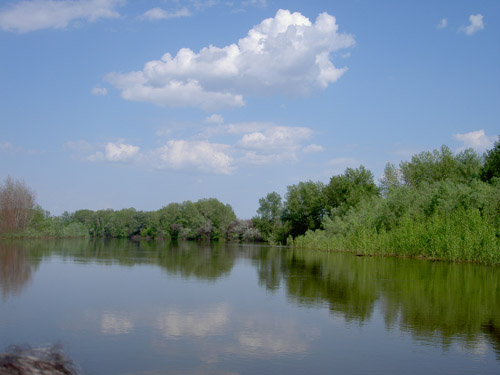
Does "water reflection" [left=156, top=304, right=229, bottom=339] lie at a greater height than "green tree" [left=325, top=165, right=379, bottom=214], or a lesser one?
lesser

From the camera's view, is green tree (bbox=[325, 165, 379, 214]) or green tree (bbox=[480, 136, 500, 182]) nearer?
green tree (bbox=[480, 136, 500, 182])

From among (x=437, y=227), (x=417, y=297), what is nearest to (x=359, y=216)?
A: (x=437, y=227)

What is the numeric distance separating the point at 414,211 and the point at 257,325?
95.4 ft

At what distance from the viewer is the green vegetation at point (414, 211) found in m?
24.7

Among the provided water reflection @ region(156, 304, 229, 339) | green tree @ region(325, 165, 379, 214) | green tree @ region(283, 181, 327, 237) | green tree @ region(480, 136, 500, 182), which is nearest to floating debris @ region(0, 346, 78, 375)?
water reflection @ region(156, 304, 229, 339)

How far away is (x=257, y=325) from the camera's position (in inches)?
327

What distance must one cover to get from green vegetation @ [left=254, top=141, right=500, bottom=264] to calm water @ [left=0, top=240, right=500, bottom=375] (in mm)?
10555

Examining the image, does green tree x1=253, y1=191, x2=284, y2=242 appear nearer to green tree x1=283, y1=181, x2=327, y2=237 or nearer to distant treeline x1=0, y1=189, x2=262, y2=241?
distant treeline x1=0, y1=189, x2=262, y2=241

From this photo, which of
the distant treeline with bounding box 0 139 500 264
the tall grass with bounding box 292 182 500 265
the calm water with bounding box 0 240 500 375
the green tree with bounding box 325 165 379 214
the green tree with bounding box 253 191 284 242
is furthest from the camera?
the green tree with bounding box 253 191 284 242

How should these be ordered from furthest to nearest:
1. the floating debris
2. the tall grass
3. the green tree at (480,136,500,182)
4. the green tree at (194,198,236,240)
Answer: the green tree at (194,198,236,240)
the green tree at (480,136,500,182)
the tall grass
the floating debris

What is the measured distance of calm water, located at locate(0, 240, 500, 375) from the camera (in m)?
6.05

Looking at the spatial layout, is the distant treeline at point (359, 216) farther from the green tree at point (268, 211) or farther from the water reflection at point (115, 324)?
the water reflection at point (115, 324)

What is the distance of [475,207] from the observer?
2780 centimetres

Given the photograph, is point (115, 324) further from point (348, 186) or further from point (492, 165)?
point (348, 186)
